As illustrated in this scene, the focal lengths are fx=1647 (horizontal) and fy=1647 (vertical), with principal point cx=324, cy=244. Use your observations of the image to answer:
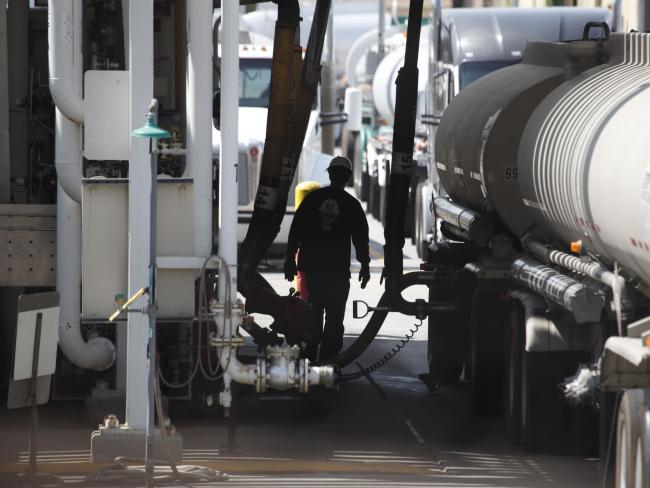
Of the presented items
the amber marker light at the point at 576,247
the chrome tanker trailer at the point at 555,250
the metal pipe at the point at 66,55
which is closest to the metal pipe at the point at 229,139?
the metal pipe at the point at 66,55

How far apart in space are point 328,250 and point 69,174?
3.35m

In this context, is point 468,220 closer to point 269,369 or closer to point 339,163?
point 339,163

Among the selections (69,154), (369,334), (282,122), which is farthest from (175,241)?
(369,334)

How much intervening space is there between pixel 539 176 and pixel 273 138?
8.14ft

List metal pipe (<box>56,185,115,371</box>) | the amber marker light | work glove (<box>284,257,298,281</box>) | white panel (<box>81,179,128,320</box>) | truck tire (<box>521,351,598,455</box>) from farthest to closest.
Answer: work glove (<box>284,257,298,281</box>) → metal pipe (<box>56,185,115,371</box>) → truck tire (<box>521,351,598,455</box>) → white panel (<box>81,179,128,320</box>) → the amber marker light

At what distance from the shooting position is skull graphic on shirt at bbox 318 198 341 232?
14367 mm

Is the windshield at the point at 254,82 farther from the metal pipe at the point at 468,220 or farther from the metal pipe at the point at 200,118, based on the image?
the metal pipe at the point at 200,118

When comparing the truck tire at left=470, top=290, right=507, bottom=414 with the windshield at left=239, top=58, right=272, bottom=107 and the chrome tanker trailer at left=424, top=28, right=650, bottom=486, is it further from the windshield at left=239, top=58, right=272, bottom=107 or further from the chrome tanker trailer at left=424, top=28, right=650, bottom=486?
the windshield at left=239, top=58, right=272, bottom=107

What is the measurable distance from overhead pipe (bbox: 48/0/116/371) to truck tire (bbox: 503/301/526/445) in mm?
3002

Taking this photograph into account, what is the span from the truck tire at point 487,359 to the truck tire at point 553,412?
169cm

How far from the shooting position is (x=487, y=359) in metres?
13.6

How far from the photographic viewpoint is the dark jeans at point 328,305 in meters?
14.3

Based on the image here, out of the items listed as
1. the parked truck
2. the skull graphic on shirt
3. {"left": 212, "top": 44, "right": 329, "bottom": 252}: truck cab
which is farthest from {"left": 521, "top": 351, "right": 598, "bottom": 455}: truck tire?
{"left": 212, "top": 44, "right": 329, "bottom": 252}: truck cab

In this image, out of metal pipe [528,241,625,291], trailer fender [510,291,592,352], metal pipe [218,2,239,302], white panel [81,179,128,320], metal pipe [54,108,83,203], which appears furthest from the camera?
metal pipe [54,108,83,203]
